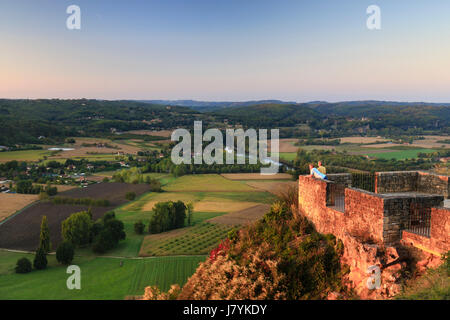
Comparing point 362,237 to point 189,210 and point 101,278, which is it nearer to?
point 101,278

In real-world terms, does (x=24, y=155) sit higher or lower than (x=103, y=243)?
higher

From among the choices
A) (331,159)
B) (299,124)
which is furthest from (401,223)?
(299,124)

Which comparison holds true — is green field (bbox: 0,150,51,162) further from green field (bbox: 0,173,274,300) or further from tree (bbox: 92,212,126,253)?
tree (bbox: 92,212,126,253)

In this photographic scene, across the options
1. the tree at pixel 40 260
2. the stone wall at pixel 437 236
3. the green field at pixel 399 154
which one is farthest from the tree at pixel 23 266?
the green field at pixel 399 154

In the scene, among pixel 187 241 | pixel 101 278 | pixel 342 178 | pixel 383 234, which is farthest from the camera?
pixel 187 241

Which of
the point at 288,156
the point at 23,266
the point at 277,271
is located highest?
the point at 277,271

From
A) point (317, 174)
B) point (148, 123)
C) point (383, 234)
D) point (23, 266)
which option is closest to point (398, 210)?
point (383, 234)
